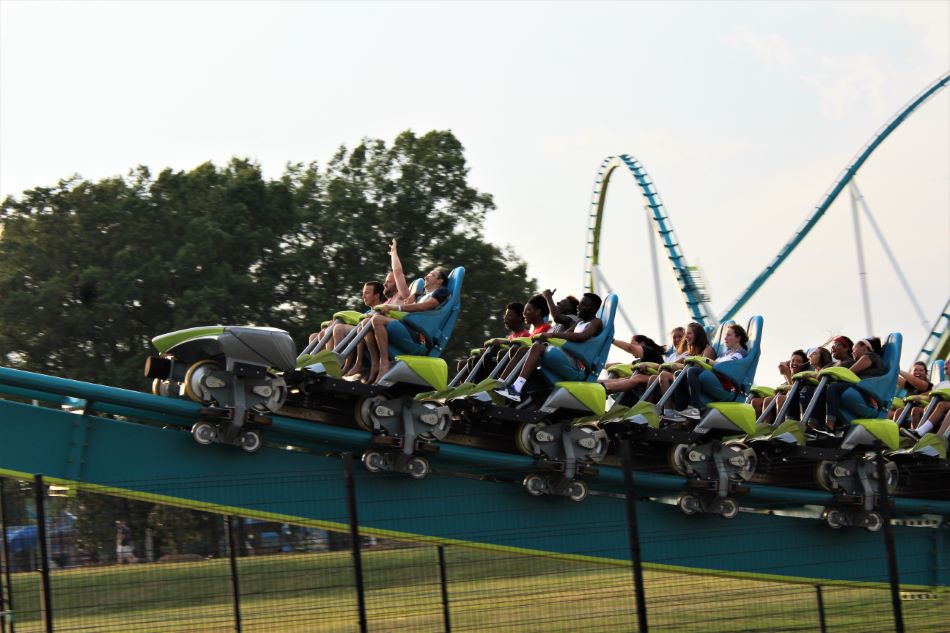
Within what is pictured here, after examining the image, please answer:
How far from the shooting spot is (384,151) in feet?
102

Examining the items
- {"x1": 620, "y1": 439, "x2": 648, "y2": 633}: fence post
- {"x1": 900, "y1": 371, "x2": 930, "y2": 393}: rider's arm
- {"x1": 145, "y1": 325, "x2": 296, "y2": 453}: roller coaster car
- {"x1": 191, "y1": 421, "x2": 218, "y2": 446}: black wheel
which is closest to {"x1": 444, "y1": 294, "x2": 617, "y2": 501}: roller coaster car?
{"x1": 145, "y1": 325, "x2": 296, "y2": 453}: roller coaster car

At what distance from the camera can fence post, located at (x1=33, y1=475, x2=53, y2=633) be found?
678 centimetres

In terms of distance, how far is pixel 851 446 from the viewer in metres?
11.7

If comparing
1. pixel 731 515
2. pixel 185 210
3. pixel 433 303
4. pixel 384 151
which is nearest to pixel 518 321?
pixel 433 303

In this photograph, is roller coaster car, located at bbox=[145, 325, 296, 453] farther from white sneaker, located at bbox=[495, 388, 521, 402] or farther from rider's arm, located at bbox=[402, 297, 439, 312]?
white sneaker, located at bbox=[495, 388, 521, 402]

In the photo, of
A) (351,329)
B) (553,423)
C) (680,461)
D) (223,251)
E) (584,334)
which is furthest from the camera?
(223,251)

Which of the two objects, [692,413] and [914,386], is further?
[914,386]

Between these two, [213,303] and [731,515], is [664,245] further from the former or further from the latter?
[731,515]

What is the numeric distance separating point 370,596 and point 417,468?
4.50 ft

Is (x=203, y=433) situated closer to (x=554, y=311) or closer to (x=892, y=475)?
(x=554, y=311)

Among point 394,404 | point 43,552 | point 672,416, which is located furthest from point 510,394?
point 43,552

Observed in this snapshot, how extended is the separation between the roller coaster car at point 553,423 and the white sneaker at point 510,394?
39 mm

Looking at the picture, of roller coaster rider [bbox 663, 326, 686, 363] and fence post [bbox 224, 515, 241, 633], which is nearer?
fence post [bbox 224, 515, 241, 633]

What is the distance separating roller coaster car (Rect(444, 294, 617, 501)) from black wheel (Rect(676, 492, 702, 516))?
0.98 metres
